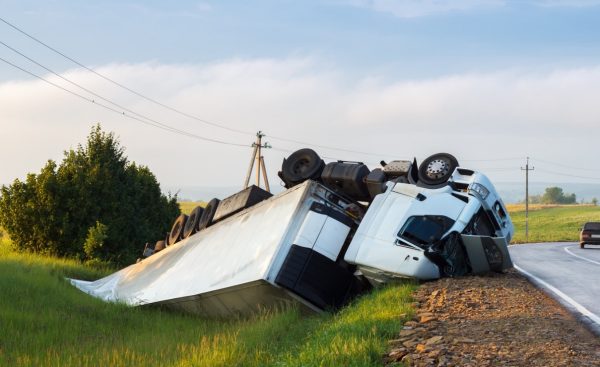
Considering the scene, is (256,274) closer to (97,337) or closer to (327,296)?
(327,296)

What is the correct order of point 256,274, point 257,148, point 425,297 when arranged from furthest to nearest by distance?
point 257,148, point 256,274, point 425,297

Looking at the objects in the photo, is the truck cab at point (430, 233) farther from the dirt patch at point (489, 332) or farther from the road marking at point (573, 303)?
the road marking at point (573, 303)

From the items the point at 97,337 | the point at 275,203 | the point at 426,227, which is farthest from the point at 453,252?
the point at 97,337

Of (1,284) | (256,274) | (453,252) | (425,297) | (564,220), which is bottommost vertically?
(1,284)

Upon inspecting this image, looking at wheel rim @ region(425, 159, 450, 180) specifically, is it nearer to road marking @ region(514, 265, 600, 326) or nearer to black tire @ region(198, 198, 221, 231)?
road marking @ region(514, 265, 600, 326)

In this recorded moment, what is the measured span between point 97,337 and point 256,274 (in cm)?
354

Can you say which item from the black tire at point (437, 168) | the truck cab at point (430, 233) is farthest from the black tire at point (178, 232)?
the black tire at point (437, 168)

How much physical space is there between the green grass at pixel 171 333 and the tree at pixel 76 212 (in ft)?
28.6

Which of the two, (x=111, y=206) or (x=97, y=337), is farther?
(x=111, y=206)

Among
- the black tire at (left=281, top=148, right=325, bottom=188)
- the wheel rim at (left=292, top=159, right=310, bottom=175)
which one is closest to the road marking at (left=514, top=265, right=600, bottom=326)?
the black tire at (left=281, top=148, right=325, bottom=188)

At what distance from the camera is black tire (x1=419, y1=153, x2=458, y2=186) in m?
12.3

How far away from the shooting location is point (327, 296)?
1120 centimetres

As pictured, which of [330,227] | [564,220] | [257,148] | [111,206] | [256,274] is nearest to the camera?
[256,274]

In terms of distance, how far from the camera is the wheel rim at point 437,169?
12.3m
